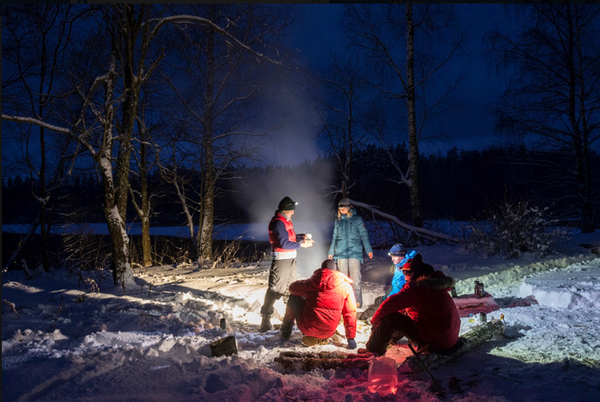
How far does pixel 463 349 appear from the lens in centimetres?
382

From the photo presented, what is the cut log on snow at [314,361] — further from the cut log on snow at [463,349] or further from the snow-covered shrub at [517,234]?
the snow-covered shrub at [517,234]

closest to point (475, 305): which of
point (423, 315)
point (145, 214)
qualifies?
point (423, 315)

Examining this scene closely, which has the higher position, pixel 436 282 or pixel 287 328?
pixel 436 282

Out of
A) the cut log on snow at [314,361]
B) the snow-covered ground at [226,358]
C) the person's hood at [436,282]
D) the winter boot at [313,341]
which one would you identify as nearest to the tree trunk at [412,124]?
the snow-covered ground at [226,358]

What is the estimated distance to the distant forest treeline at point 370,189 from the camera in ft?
41.0

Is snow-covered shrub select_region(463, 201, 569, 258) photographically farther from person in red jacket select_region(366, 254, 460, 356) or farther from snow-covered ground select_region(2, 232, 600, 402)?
person in red jacket select_region(366, 254, 460, 356)

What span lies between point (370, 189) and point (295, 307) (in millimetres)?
25051

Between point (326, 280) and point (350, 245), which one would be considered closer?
point (326, 280)

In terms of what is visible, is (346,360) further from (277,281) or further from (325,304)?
(277,281)

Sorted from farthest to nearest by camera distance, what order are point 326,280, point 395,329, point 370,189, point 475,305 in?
point 370,189, point 475,305, point 326,280, point 395,329

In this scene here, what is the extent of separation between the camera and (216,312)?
17.9 ft

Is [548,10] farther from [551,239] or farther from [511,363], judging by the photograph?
[511,363]

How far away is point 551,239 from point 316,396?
851 cm

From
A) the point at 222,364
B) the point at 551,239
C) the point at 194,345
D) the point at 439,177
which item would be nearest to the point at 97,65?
the point at 194,345
